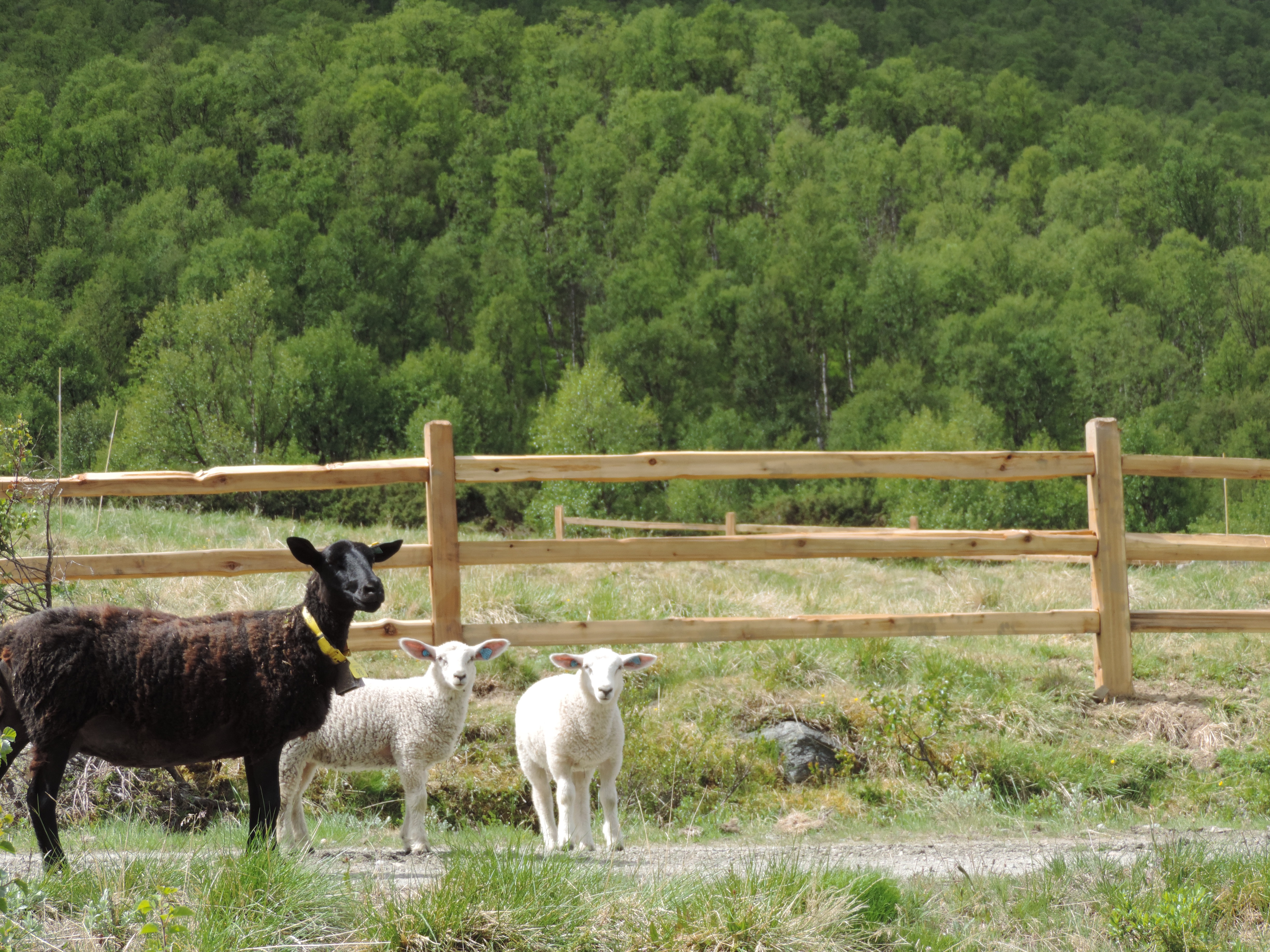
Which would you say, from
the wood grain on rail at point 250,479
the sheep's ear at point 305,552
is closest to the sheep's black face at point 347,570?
the sheep's ear at point 305,552

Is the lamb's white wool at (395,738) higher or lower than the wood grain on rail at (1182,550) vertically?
lower

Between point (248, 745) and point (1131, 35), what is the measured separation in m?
103

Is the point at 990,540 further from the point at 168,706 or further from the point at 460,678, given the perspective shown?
the point at 168,706

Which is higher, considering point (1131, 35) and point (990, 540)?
point (1131, 35)

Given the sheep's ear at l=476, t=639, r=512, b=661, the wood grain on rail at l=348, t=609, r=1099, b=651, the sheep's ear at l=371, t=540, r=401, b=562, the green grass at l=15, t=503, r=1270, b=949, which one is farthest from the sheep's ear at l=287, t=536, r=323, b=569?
the wood grain on rail at l=348, t=609, r=1099, b=651

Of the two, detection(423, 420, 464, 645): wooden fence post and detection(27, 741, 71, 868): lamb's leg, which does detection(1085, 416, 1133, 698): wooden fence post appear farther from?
detection(27, 741, 71, 868): lamb's leg

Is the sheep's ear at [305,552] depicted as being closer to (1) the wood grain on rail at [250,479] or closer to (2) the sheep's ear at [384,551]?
(2) the sheep's ear at [384,551]

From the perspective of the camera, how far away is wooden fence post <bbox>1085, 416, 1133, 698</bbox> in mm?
6484

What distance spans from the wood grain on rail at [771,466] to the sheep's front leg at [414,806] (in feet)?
5.77

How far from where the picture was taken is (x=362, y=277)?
5594 centimetres

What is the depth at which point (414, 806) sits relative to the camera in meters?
4.29

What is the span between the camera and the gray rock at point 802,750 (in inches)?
229

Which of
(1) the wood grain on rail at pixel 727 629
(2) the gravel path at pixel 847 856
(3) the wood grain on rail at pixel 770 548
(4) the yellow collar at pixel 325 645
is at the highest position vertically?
(3) the wood grain on rail at pixel 770 548

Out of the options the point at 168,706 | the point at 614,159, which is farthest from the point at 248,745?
the point at 614,159
